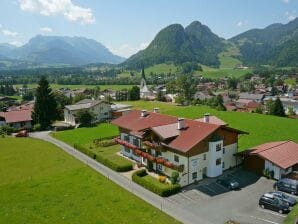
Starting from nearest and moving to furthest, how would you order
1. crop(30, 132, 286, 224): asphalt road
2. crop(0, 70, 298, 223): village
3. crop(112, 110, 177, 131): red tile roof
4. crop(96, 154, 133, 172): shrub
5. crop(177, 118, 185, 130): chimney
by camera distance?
crop(30, 132, 286, 224): asphalt road
crop(0, 70, 298, 223): village
crop(177, 118, 185, 130): chimney
crop(96, 154, 133, 172): shrub
crop(112, 110, 177, 131): red tile roof

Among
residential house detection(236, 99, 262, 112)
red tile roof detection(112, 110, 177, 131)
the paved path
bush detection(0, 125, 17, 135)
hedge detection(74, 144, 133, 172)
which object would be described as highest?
red tile roof detection(112, 110, 177, 131)

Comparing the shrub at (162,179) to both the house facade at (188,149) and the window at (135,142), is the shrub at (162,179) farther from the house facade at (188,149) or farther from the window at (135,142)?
the window at (135,142)

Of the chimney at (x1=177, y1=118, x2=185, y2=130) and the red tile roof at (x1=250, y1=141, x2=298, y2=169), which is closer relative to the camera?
the red tile roof at (x1=250, y1=141, x2=298, y2=169)

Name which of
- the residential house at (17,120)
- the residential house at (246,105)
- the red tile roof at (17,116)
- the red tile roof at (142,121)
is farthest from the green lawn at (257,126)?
the red tile roof at (17,116)

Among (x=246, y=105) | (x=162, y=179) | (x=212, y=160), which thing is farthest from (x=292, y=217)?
(x=246, y=105)

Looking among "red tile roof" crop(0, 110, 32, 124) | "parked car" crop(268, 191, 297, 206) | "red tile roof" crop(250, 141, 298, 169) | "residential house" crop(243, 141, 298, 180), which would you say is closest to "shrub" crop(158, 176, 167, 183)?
"residential house" crop(243, 141, 298, 180)

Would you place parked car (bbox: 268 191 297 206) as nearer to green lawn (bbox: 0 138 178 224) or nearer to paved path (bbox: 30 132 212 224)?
paved path (bbox: 30 132 212 224)
